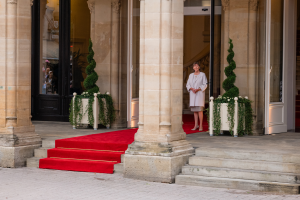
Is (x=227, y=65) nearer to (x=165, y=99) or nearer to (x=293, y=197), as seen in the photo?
(x=165, y=99)

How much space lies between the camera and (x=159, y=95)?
8164 mm

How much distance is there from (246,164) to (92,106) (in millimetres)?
4713

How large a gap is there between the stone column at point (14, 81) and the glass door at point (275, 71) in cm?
525

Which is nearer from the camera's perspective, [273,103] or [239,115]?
[239,115]

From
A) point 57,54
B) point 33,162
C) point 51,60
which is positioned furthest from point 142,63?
point 51,60

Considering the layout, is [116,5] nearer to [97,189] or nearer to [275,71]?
[275,71]

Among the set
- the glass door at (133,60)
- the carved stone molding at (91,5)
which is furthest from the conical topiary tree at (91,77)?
the carved stone molding at (91,5)

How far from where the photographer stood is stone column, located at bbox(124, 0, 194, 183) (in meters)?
8.07

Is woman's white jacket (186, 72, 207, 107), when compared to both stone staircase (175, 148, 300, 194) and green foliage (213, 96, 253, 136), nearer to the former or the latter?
green foliage (213, 96, 253, 136)

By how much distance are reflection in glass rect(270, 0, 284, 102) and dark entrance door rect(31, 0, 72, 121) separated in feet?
18.1

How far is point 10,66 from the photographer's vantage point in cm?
945

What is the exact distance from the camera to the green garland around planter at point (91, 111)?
11.6 metres

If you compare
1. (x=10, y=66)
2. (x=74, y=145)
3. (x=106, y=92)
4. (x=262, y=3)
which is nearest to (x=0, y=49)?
(x=10, y=66)

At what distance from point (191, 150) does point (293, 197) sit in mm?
2042
